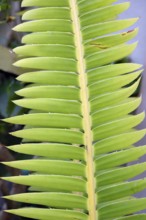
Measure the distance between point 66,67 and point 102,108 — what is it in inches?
4.0

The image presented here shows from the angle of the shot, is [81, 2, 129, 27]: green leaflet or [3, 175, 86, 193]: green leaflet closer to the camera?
[3, 175, 86, 193]: green leaflet

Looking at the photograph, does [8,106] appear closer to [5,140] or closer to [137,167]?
[5,140]

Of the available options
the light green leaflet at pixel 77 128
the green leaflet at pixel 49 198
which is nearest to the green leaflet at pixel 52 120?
the light green leaflet at pixel 77 128

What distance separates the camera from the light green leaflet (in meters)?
0.67

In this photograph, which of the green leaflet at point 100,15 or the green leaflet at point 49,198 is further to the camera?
the green leaflet at point 100,15

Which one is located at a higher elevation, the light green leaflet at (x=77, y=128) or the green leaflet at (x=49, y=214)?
the light green leaflet at (x=77, y=128)

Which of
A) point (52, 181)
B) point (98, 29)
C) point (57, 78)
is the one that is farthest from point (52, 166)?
point (98, 29)

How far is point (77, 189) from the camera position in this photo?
0.67 m

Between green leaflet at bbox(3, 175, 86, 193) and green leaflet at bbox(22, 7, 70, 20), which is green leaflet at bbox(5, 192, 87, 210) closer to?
green leaflet at bbox(3, 175, 86, 193)

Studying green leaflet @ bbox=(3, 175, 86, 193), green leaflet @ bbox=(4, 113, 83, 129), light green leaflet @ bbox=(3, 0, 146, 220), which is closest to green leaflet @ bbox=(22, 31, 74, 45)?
light green leaflet @ bbox=(3, 0, 146, 220)

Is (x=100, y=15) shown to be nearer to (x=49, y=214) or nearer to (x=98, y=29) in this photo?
(x=98, y=29)

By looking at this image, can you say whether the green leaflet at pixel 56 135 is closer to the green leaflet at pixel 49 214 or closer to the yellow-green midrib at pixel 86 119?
the yellow-green midrib at pixel 86 119

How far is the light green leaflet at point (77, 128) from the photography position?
667 mm

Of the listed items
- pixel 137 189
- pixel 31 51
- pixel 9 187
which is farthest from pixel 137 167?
pixel 9 187
